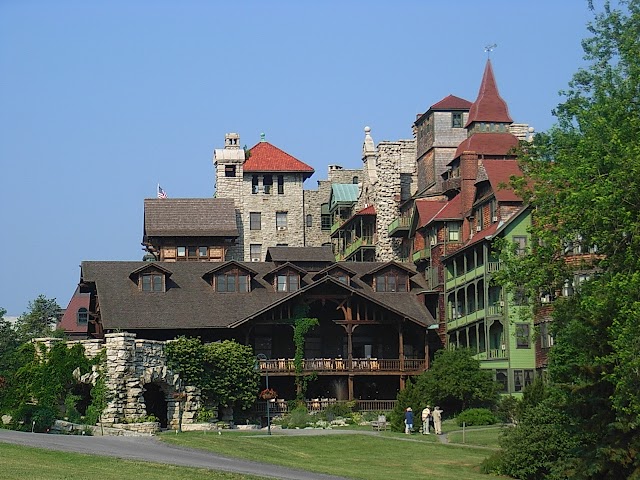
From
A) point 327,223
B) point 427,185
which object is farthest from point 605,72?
point 327,223

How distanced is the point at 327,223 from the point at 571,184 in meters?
69.2

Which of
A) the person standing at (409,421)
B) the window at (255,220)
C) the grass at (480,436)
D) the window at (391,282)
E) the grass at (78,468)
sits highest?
the window at (255,220)

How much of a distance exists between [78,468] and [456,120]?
66117 mm

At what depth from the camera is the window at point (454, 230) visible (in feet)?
265

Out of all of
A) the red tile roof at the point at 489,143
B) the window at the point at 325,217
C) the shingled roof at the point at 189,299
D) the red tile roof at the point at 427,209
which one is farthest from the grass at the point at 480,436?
the window at the point at 325,217

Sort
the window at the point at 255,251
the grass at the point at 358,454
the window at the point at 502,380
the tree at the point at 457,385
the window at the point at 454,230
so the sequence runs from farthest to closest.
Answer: the window at the point at 255,251, the window at the point at 454,230, the window at the point at 502,380, the tree at the point at 457,385, the grass at the point at 358,454

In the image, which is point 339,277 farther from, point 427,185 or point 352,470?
point 352,470

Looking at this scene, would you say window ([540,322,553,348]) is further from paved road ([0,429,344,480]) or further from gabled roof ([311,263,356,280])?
paved road ([0,429,344,480])

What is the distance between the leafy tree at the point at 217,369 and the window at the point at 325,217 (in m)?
38.0

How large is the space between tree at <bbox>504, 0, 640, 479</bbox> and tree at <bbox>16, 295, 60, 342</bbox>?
5722cm

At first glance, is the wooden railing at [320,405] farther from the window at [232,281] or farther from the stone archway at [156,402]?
the window at [232,281]

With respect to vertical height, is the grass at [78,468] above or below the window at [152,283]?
below

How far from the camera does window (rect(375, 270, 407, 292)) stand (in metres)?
81.9

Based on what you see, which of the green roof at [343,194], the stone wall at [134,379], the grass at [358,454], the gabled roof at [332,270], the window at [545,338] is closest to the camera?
the grass at [358,454]
